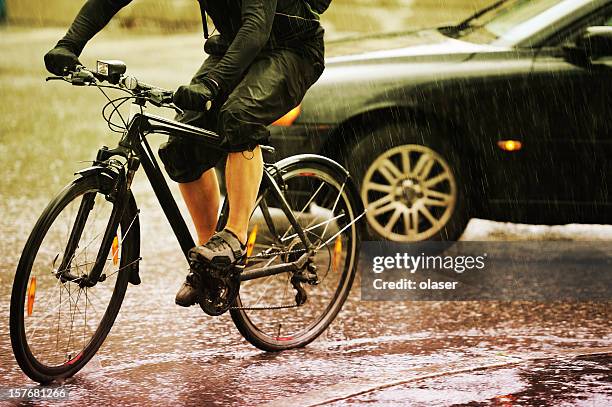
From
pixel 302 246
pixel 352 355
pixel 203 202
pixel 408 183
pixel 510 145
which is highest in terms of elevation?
pixel 510 145

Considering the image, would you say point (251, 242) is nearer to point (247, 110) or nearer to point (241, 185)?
point (241, 185)

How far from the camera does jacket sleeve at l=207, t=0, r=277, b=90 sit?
16.9 ft

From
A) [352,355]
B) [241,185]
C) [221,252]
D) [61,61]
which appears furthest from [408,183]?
[61,61]

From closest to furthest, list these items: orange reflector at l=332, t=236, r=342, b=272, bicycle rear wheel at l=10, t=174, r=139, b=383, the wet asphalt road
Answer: bicycle rear wheel at l=10, t=174, r=139, b=383 < the wet asphalt road < orange reflector at l=332, t=236, r=342, b=272

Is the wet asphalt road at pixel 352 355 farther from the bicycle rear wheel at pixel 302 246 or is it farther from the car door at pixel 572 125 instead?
the car door at pixel 572 125

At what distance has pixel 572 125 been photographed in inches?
298

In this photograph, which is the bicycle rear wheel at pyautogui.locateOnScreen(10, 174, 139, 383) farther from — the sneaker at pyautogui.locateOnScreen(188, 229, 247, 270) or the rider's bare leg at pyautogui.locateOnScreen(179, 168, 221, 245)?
the rider's bare leg at pyautogui.locateOnScreen(179, 168, 221, 245)

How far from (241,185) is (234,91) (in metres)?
0.38

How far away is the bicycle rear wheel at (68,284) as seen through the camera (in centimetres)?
491

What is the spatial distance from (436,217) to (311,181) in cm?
197

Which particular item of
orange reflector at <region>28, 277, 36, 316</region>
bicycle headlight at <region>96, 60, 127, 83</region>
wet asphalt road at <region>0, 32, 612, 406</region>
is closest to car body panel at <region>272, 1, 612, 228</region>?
wet asphalt road at <region>0, 32, 612, 406</region>

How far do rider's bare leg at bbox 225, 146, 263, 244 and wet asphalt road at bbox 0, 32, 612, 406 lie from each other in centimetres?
60

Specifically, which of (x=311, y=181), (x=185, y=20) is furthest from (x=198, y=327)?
(x=185, y=20)

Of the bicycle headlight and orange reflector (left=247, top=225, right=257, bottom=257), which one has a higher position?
the bicycle headlight
